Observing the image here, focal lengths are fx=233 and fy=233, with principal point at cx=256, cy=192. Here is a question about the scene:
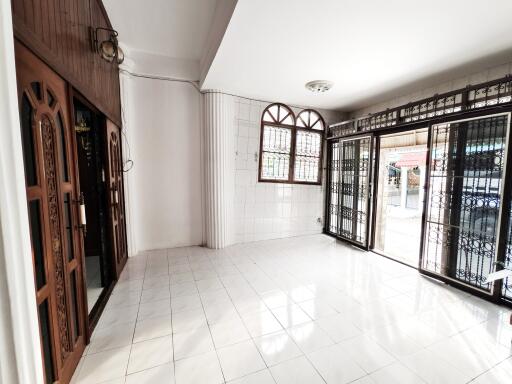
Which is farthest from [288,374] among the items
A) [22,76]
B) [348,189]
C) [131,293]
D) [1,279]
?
[348,189]

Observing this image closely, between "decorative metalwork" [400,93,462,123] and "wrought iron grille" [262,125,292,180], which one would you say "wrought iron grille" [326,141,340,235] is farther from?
"decorative metalwork" [400,93,462,123]

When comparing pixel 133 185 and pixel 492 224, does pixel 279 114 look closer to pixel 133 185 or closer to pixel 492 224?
pixel 133 185

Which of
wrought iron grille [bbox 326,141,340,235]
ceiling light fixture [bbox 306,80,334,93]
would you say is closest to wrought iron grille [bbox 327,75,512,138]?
wrought iron grille [bbox 326,141,340,235]

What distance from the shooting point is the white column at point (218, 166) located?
12.7 ft

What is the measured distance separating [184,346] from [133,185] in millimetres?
2608

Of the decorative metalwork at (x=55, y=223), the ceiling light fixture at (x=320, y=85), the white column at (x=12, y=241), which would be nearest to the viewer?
the white column at (x=12, y=241)

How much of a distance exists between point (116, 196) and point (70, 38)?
184cm

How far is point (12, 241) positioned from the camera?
2.84ft

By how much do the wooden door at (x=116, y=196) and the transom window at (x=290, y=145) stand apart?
234 cm

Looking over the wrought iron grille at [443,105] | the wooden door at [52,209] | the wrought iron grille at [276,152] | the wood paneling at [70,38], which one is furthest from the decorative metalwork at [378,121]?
the wooden door at [52,209]

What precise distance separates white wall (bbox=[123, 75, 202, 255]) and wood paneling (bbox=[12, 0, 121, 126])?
84 cm

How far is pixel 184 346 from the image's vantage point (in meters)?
1.86

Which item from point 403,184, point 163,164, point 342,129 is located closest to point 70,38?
Result: point 163,164

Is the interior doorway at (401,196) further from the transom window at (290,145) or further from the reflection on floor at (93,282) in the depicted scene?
the reflection on floor at (93,282)
